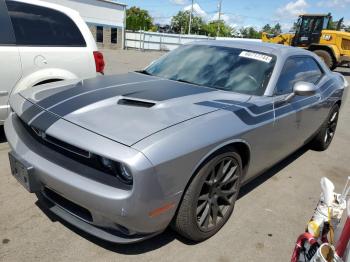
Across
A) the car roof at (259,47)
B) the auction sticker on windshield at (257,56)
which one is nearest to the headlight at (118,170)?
the auction sticker on windshield at (257,56)

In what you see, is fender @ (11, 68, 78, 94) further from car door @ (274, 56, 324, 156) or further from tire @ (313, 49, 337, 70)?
tire @ (313, 49, 337, 70)

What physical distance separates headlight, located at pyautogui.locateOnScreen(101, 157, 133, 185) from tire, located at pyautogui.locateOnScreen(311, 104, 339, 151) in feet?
11.8

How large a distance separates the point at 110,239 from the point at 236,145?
48.6 inches

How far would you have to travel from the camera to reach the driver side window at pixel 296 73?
11.6 ft

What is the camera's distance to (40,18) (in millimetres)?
4504

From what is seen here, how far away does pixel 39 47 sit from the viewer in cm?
440

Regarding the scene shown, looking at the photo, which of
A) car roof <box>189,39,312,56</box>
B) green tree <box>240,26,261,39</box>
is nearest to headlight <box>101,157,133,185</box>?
car roof <box>189,39,312,56</box>

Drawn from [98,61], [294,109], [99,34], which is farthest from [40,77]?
[99,34]

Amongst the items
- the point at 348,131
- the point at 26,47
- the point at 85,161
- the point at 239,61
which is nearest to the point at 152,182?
the point at 85,161

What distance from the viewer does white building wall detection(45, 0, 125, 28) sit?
2618 cm

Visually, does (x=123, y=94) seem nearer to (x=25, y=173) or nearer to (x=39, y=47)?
(x=25, y=173)

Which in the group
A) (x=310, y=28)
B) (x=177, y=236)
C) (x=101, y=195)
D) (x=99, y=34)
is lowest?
(x=177, y=236)

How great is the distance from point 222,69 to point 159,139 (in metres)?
1.63

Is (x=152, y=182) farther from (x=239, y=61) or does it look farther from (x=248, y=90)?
(x=239, y=61)
